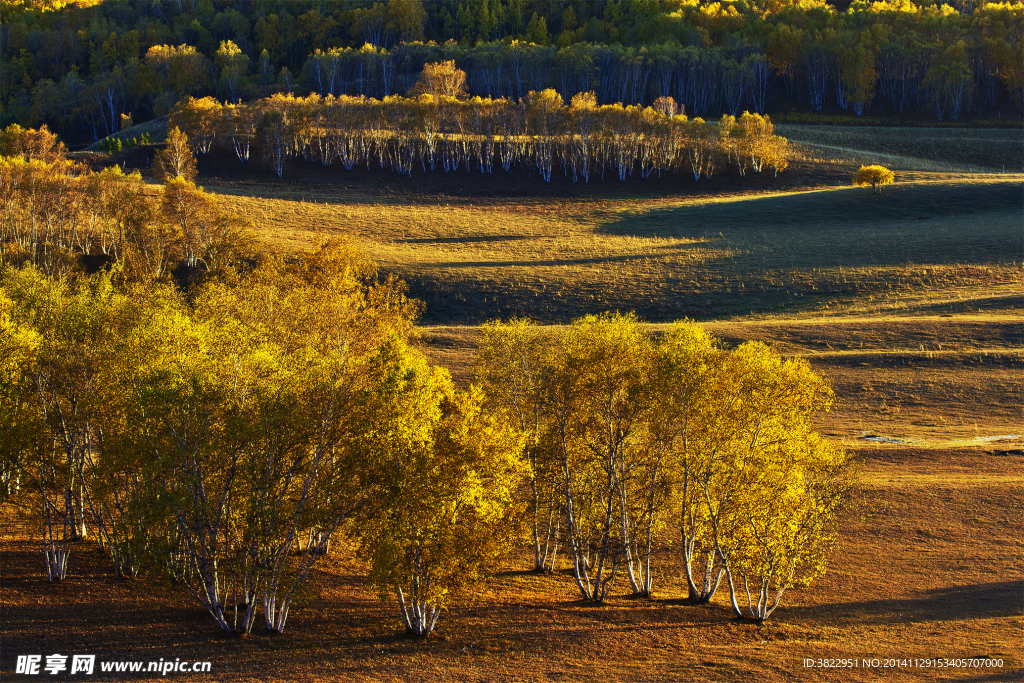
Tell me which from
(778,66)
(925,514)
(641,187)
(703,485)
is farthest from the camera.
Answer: (778,66)

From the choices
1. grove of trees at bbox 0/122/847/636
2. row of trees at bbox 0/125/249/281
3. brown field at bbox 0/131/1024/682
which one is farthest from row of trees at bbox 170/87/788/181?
grove of trees at bbox 0/122/847/636

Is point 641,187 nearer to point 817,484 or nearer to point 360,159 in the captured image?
point 360,159

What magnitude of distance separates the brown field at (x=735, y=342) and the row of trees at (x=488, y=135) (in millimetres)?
12974

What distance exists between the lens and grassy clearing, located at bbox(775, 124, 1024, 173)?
4904 inches

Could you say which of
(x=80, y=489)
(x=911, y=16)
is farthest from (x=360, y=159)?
(x=911, y=16)

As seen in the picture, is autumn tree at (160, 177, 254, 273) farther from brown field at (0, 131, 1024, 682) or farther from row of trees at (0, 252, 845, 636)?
row of trees at (0, 252, 845, 636)

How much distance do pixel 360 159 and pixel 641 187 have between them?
155ft

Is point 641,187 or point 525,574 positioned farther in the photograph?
point 641,187

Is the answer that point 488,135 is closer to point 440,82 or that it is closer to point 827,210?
point 440,82

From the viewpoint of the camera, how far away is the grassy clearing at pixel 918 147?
125 metres

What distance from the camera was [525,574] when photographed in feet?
103

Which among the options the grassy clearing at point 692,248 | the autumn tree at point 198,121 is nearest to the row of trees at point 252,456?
the grassy clearing at point 692,248

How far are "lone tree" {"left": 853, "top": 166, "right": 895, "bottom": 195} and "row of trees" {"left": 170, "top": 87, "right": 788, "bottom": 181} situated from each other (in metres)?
18.4

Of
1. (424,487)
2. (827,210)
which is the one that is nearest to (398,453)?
(424,487)
